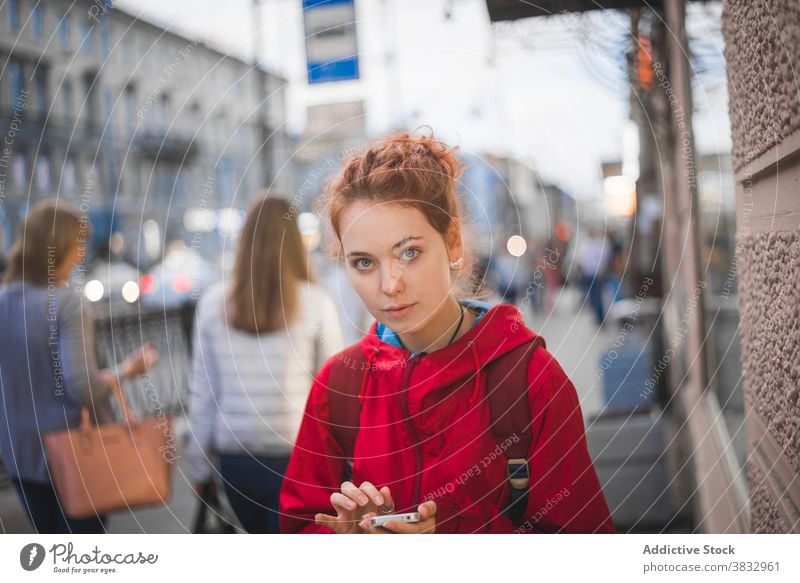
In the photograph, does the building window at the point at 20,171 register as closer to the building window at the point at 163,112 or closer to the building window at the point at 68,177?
the building window at the point at 68,177

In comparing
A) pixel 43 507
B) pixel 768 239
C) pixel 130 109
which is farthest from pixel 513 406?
pixel 43 507

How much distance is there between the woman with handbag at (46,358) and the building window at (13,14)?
0.50m

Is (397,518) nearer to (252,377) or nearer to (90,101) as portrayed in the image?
(252,377)

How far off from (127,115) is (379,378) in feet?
3.47

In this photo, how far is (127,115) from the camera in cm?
A: 229

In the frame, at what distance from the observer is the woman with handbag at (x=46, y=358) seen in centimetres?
225

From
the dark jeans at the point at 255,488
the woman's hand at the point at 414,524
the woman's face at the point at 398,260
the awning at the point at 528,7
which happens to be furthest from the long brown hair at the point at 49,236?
the awning at the point at 528,7

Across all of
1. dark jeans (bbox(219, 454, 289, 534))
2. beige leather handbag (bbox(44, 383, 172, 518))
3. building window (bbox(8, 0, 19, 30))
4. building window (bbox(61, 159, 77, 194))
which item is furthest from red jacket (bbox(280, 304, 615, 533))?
building window (bbox(8, 0, 19, 30))

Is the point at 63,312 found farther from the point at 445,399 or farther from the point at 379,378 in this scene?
the point at 445,399

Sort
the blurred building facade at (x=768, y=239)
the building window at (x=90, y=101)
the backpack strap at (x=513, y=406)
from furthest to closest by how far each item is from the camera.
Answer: the building window at (x=90, y=101)
the backpack strap at (x=513, y=406)
the blurred building facade at (x=768, y=239)

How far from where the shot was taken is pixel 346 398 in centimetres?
185

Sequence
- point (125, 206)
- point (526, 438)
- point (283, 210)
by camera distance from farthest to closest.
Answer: point (125, 206)
point (283, 210)
point (526, 438)

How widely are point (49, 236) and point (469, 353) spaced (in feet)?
3.92
